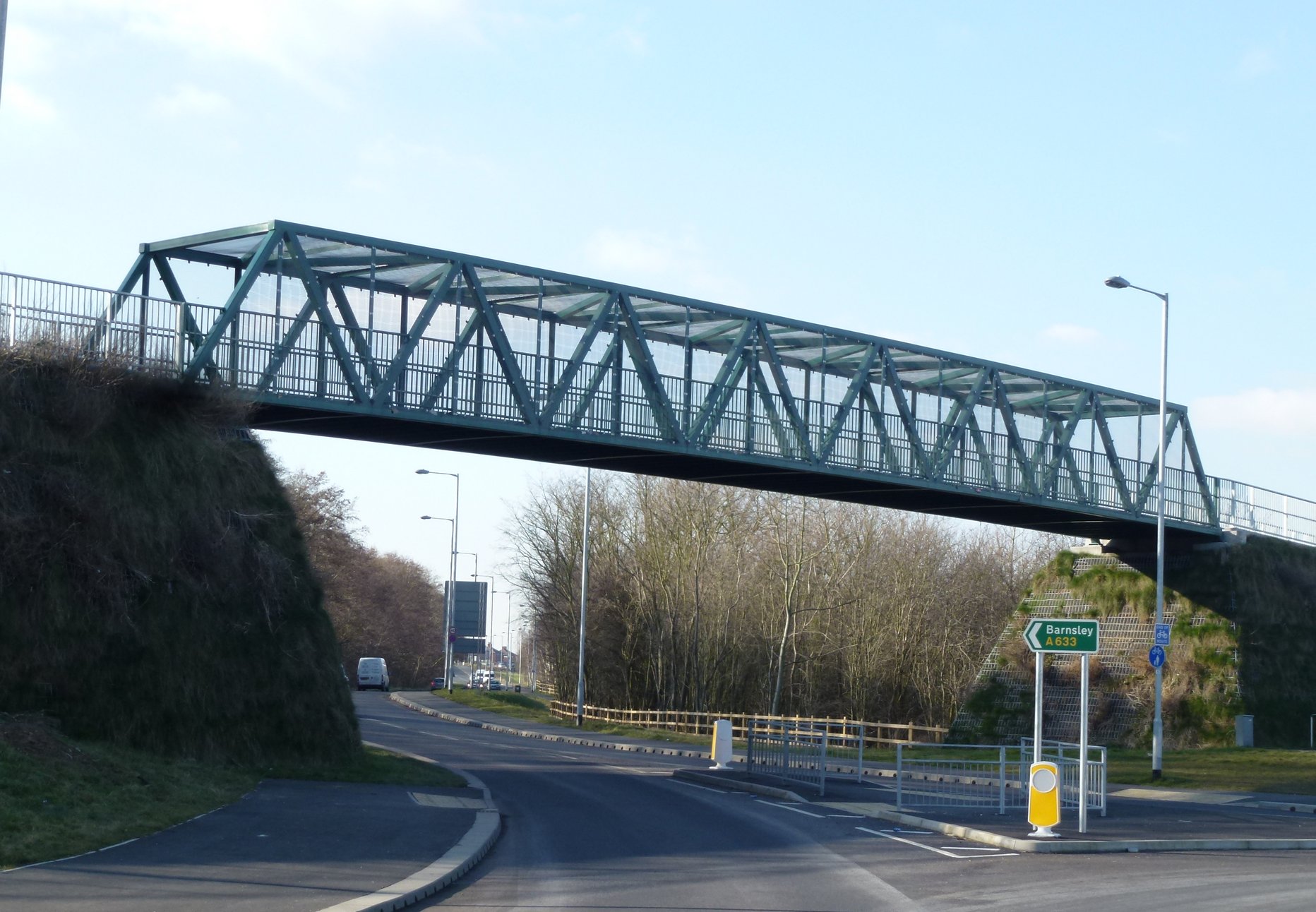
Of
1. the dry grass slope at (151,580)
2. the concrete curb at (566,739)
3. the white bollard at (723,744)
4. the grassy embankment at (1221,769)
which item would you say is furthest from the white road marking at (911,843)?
the concrete curb at (566,739)

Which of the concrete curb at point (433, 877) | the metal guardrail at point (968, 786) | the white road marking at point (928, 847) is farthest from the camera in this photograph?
the metal guardrail at point (968, 786)

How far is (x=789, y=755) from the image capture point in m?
27.6

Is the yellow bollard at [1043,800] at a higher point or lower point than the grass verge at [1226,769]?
higher

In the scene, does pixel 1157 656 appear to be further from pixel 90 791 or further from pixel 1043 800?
pixel 90 791

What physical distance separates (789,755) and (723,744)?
3.21 meters

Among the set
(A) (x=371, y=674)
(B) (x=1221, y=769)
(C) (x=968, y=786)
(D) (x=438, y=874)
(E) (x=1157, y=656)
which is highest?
(E) (x=1157, y=656)

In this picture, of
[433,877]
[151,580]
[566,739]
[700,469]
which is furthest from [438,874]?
[566,739]

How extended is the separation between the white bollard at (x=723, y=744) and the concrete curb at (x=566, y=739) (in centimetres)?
828

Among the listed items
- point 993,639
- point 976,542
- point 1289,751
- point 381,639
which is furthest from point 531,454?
point 381,639

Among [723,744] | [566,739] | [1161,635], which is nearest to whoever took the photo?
[723,744]

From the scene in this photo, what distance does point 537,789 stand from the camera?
81.3 ft

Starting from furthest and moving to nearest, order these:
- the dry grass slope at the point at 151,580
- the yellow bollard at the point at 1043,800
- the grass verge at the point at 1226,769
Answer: the grass verge at the point at 1226,769
the dry grass slope at the point at 151,580
the yellow bollard at the point at 1043,800

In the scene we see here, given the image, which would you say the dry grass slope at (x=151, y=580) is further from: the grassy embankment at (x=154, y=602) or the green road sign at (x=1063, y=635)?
the green road sign at (x=1063, y=635)

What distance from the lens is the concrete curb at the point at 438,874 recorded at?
36.1ft
